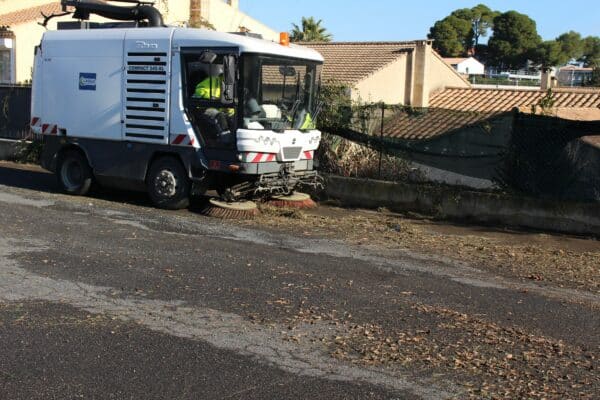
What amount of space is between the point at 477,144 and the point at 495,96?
21176mm

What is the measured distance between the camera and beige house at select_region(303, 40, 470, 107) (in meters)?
30.7

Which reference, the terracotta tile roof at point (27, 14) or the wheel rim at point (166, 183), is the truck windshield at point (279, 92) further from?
the terracotta tile roof at point (27, 14)

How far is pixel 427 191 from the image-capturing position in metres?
12.6

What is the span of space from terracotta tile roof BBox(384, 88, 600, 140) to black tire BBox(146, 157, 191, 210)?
4281 mm

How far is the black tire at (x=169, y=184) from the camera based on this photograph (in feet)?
38.8

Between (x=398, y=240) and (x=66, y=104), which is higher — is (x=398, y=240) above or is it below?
below

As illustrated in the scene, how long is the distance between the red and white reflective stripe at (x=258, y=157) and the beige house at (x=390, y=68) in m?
18.5

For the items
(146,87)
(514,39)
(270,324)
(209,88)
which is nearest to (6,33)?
(146,87)

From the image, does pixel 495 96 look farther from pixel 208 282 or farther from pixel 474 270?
pixel 208 282

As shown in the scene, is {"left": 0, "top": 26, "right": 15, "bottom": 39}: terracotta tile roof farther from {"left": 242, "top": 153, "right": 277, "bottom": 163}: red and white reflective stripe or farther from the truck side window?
{"left": 242, "top": 153, "right": 277, "bottom": 163}: red and white reflective stripe

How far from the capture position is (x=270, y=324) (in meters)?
5.96

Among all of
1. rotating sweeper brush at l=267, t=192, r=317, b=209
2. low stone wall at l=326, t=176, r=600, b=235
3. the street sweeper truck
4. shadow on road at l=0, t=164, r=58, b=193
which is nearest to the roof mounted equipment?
the street sweeper truck

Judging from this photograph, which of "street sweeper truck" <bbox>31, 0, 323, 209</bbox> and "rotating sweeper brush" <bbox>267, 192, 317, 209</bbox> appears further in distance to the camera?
"rotating sweeper brush" <bbox>267, 192, 317, 209</bbox>

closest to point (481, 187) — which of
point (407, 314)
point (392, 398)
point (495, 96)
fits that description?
point (407, 314)
